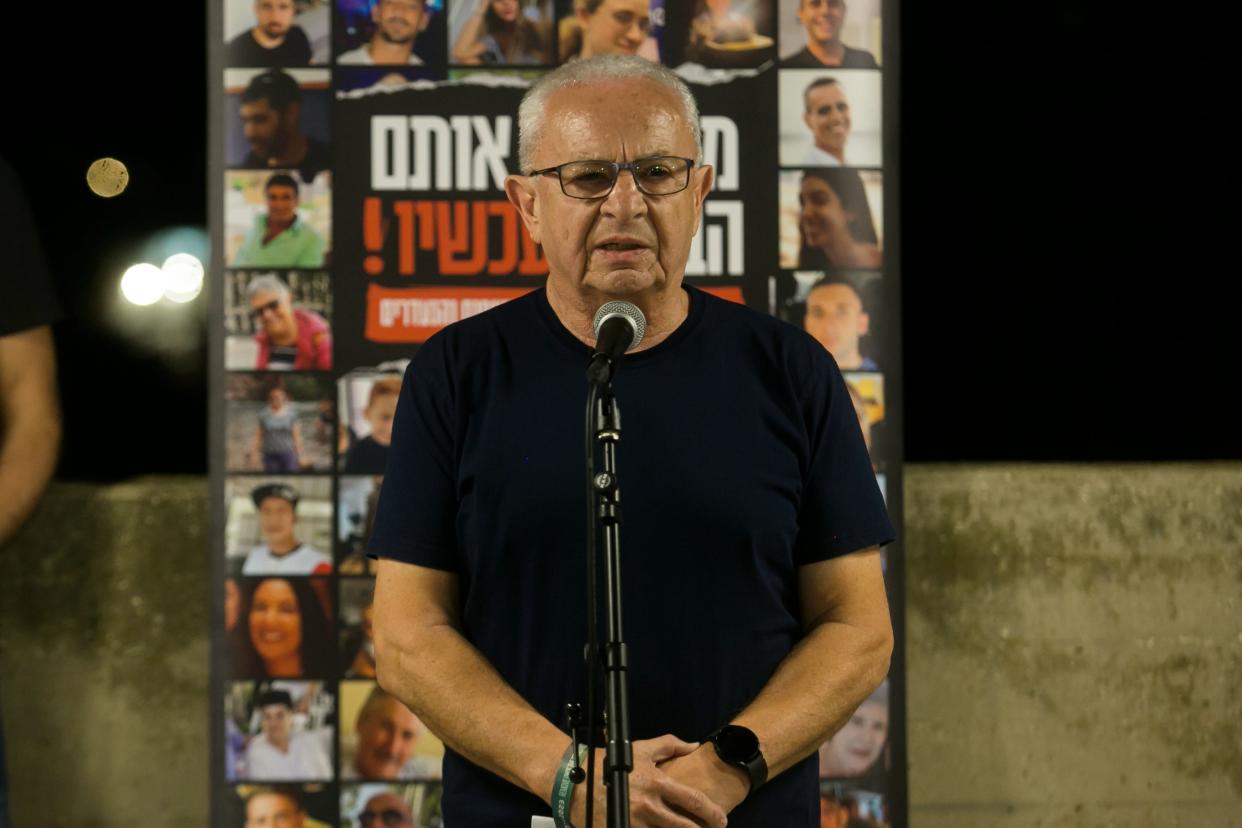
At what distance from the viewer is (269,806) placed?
2.88 meters

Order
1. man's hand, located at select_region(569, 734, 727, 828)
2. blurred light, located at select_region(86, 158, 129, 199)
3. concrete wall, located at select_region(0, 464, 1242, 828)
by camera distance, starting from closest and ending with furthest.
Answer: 1. man's hand, located at select_region(569, 734, 727, 828)
2. concrete wall, located at select_region(0, 464, 1242, 828)
3. blurred light, located at select_region(86, 158, 129, 199)

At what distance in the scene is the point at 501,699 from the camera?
5.56 ft

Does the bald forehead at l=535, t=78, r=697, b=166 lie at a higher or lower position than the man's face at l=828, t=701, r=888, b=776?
higher

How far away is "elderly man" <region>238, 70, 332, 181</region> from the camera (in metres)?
2.82

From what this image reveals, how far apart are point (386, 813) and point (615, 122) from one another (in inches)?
66.3

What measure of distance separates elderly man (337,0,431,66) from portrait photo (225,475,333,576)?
82cm

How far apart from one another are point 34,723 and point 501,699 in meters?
1.86

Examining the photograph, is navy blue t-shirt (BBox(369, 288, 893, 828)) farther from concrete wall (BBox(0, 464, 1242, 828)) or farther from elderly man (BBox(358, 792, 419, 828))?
concrete wall (BBox(0, 464, 1242, 828))

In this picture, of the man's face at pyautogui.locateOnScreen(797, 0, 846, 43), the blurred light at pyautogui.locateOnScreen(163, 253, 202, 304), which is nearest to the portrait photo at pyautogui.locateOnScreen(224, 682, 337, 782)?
the blurred light at pyautogui.locateOnScreen(163, 253, 202, 304)

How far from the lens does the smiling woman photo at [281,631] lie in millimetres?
2869

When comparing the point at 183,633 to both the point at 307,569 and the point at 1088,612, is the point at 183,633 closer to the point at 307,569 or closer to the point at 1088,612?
the point at 307,569

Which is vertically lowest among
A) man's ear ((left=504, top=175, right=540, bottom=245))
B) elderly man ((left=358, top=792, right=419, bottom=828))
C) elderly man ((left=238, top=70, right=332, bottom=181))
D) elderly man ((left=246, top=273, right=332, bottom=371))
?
elderly man ((left=358, top=792, right=419, bottom=828))

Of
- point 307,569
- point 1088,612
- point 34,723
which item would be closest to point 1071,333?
point 1088,612

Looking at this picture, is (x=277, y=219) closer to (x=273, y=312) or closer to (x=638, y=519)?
(x=273, y=312)
